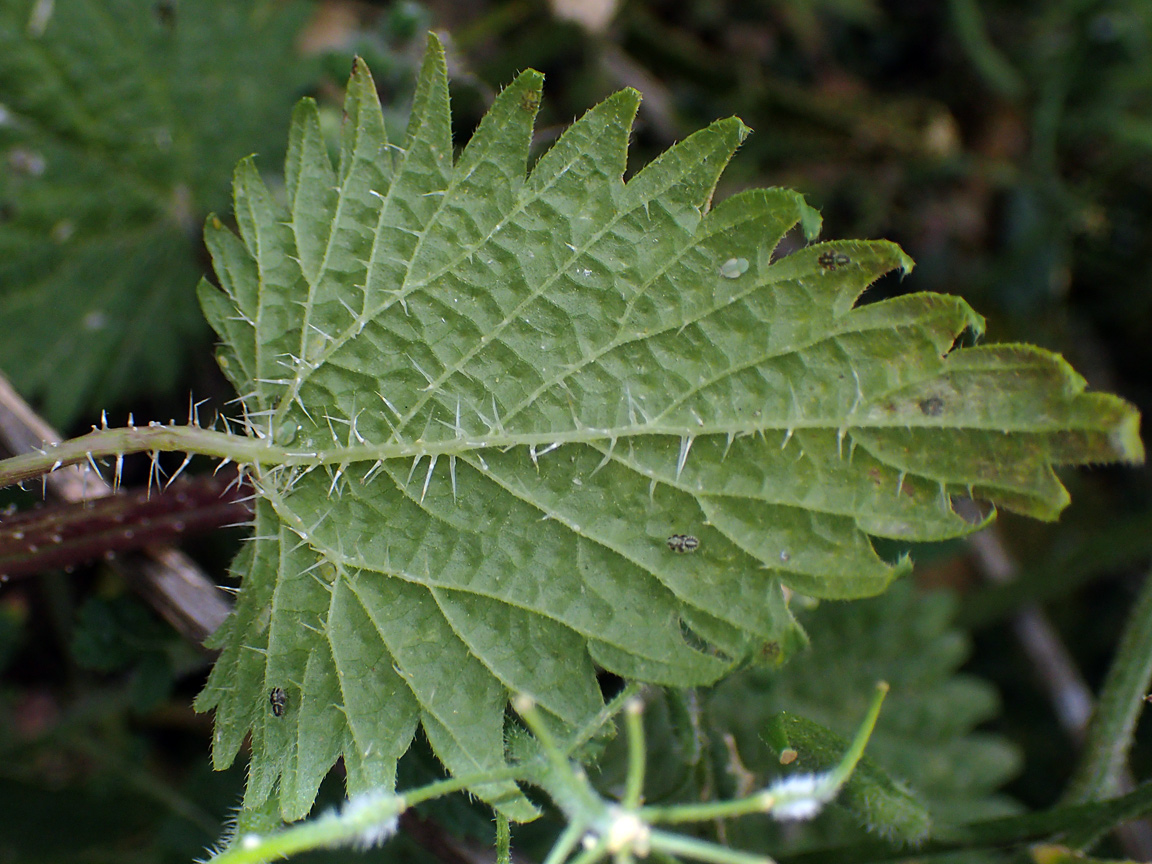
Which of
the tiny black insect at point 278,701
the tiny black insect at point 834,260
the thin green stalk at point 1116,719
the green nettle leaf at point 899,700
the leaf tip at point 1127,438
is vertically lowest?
the green nettle leaf at point 899,700

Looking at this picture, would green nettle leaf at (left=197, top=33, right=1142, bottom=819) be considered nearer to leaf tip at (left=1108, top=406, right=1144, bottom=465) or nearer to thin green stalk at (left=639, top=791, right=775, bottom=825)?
leaf tip at (left=1108, top=406, right=1144, bottom=465)

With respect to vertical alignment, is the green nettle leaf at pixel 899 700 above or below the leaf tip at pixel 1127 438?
below

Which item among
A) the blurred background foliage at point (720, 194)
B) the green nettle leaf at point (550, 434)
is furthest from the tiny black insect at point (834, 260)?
the blurred background foliage at point (720, 194)

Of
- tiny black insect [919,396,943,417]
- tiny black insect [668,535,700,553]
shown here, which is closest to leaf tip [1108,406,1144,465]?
tiny black insect [919,396,943,417]

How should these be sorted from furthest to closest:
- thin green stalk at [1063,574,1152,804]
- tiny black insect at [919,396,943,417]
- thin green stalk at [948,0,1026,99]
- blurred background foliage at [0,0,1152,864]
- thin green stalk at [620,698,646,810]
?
thin green stalk at [948,0,1026,99]
blurred background foliage at [0,0,1152,864]
thin green stalk at [1063,574,1152,804]
tiny black insect at [919,396,943,417]
thin green stalk at [620,698,646,810]

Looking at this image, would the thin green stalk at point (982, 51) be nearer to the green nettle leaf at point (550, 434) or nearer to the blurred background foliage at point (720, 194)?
the blurred background foliage at point (720, 194)

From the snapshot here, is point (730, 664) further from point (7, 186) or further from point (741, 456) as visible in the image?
point (7, 186)

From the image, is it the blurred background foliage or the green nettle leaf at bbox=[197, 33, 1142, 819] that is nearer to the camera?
the green nettle leaf at bbox=[197, 33, 1142, 819]
